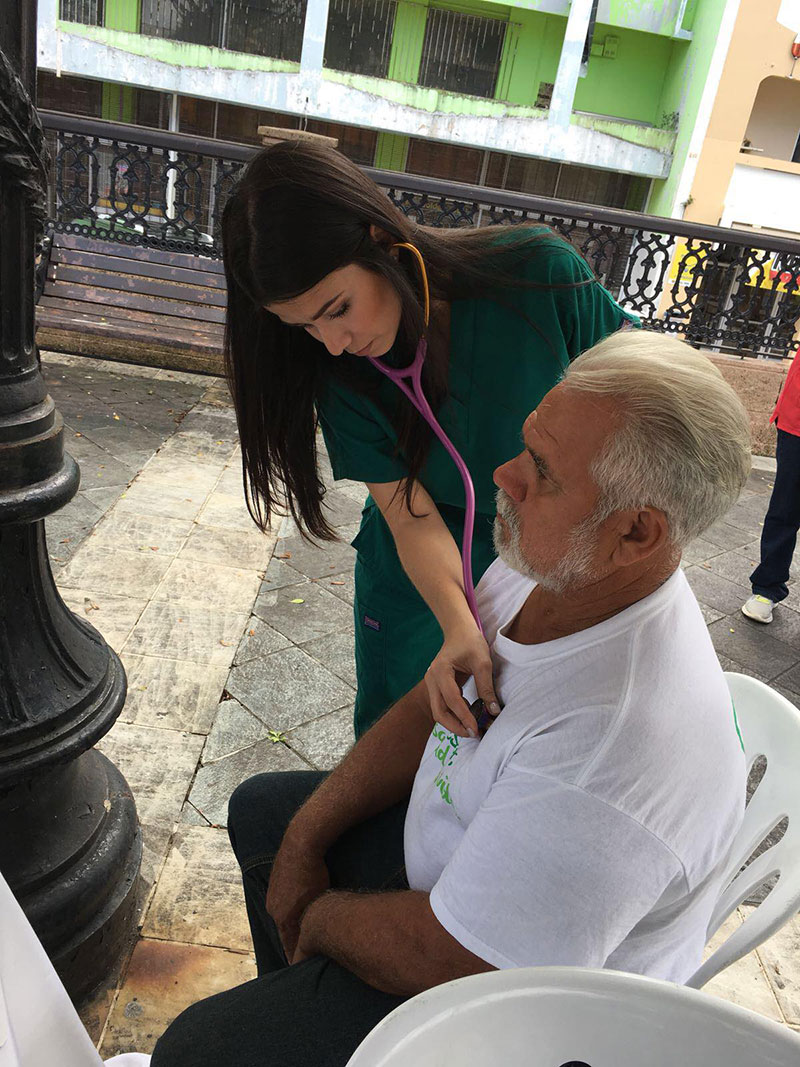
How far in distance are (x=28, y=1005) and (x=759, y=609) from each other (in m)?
3.56

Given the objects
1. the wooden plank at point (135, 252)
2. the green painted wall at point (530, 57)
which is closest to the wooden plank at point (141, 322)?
the wooden plank at point (135, 252)

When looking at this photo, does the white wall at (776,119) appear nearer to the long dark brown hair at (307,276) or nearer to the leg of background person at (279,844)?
the long dark brown hair at (307,276)

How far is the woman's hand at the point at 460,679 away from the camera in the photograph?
1.17 metres

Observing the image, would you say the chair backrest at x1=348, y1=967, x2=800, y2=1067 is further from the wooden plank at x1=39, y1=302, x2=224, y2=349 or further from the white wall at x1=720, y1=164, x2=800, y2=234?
the white wall at x1=720, y1=164, x2=800, y2=234

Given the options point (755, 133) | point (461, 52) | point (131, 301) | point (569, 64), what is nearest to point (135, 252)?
point (131, 301)

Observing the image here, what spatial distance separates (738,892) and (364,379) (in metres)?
1.02

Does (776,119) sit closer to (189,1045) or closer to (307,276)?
(307,276)

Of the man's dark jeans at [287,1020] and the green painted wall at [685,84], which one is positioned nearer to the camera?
the man's dark jeans at [287,1020]

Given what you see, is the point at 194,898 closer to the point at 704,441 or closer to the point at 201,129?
A: the point at 704,441

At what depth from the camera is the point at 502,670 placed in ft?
3.97

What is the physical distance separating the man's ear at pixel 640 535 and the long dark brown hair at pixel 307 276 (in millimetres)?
568

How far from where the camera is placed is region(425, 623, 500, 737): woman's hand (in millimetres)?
1166

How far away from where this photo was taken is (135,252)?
6.29 meters

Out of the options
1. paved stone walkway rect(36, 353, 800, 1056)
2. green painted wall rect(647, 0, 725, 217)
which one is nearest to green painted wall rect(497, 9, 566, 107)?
green painted wall rect(647, 0, 725, 217)
